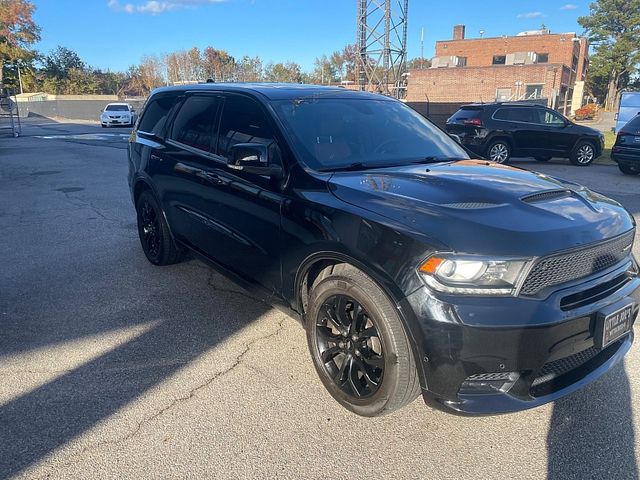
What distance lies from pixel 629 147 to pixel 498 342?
12.2 metres

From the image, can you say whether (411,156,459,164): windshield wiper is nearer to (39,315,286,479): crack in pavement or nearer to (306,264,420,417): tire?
(306,264,420,417): tire

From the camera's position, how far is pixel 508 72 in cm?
4288

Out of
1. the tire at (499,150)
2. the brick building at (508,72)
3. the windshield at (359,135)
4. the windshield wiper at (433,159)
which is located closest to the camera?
the windshield at (359,135)

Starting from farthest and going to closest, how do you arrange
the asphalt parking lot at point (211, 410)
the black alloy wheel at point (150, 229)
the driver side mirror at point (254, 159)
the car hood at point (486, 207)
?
the black alloy wheel at point (150, 229) → the driver side mirror at point (254, 159) → the asphalt parking lot at point (211, 410) → the car hood at point (486, 207)

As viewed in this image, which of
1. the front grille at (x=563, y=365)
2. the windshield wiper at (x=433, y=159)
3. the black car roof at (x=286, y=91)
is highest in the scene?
the black car roof at (x=286, y=91)

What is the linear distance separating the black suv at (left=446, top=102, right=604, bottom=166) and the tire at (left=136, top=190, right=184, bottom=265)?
11.6 meters

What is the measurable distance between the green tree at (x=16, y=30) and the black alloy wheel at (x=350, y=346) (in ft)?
226

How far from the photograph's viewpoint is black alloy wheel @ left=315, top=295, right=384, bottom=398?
2.80 m

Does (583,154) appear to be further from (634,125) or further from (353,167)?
(353,167)

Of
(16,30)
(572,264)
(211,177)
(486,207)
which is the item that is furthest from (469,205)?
(16,30)

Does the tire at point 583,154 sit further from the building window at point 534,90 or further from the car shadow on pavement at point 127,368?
the building window at point 534,90

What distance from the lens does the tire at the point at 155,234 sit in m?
5.13

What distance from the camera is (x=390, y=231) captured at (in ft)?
8.43

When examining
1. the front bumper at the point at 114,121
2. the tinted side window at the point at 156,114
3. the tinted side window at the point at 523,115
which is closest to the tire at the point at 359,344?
the tinted side window at the point at 156,114
